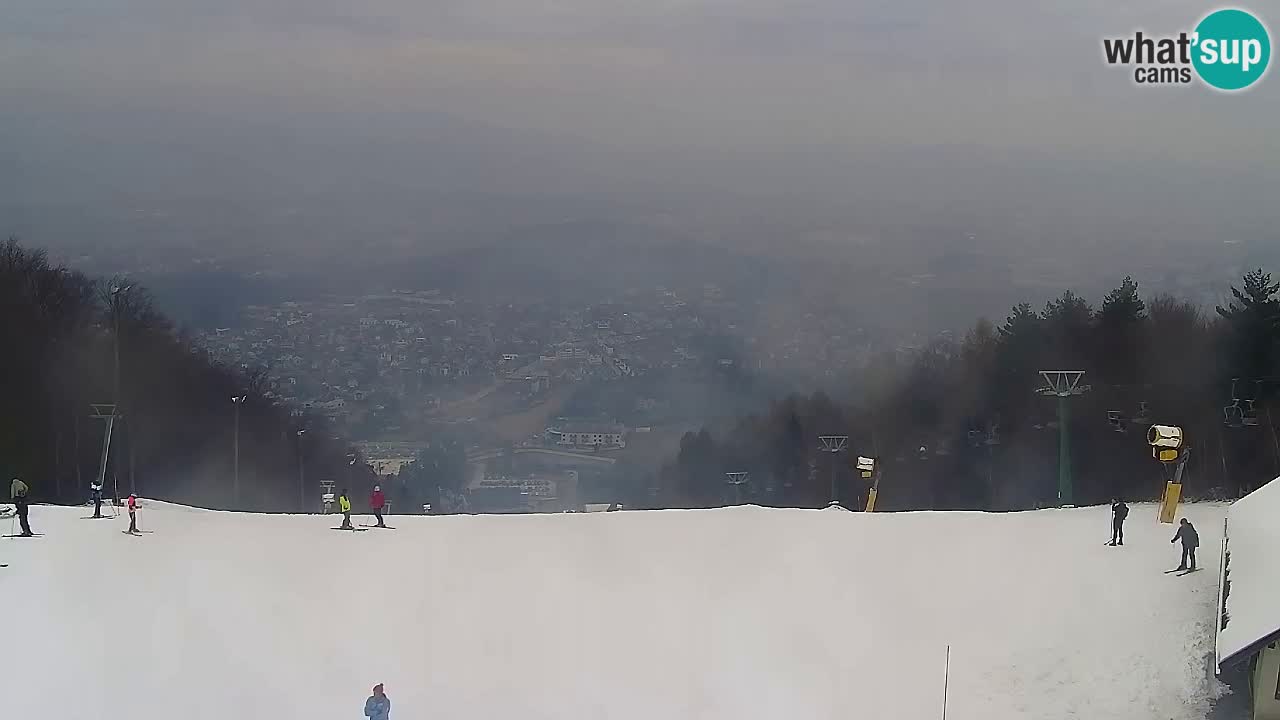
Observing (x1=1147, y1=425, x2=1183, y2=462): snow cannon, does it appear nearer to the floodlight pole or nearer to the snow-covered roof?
the snow-covered roof

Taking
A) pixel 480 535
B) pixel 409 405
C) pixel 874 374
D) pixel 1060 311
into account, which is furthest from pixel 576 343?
pixel 480 535

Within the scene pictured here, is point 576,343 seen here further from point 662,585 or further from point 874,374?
point 662,585

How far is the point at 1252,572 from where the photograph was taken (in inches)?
773

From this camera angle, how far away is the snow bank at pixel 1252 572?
57.9 feet

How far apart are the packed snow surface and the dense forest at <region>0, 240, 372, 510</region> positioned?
21.2 meters

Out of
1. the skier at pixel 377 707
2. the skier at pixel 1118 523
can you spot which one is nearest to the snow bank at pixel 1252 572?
the skier at pixel 1118 523

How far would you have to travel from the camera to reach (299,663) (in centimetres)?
2116

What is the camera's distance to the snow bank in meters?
17.7

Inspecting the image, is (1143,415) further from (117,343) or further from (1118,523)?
(117,343)

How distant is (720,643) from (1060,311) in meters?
44.8

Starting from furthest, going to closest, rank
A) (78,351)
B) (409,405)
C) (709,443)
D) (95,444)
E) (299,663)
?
(409,405) < (709,443) < (78,351) < (95,444) < (299,663)

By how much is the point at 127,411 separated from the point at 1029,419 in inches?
1408

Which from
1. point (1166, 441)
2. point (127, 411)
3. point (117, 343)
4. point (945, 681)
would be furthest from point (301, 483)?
point (945, 681)

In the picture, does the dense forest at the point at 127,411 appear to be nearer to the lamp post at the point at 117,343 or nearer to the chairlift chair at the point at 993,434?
the lamp post at the point at 117,343
